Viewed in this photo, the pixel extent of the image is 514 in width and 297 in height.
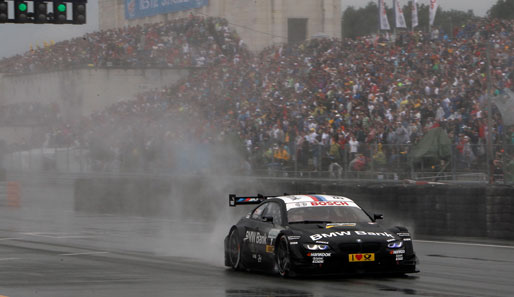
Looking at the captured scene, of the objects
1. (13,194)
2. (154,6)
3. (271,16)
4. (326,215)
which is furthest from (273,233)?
(154,6)

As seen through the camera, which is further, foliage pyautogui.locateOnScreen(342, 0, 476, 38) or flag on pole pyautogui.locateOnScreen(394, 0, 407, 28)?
flag on pole pyautogui.locateOnScreen(394, 0, 407, 28)

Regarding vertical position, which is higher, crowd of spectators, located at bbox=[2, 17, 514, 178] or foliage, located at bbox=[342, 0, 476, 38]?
foliage, located at bbox=[342, 0, 476, 38]

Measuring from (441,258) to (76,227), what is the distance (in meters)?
11.1

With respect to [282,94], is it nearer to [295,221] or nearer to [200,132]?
[200,132]

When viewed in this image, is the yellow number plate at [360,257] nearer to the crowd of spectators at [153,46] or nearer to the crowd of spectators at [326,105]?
the crowd of spectators at [326,105]

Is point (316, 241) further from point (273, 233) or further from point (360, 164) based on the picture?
point (360, 164)

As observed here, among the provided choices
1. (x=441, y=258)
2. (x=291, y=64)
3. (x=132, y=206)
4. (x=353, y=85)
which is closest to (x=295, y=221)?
(x=441, y=258)

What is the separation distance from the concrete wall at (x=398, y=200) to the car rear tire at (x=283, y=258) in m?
6.27

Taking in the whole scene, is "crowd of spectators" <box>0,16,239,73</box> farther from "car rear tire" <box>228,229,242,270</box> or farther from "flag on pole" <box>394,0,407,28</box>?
"car rear tire" <box>228,229,242,270</box>

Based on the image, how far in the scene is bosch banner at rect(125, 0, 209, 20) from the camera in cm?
5450

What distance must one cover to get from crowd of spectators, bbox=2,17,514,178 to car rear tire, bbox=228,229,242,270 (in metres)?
6.60

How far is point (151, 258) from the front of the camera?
1459 cm

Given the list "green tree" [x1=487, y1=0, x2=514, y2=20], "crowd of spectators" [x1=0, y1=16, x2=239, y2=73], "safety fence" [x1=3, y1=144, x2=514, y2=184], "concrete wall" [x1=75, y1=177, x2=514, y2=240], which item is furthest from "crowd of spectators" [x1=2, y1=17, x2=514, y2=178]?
"green tree" [x1=487, y1=0, x2=514, y2=20]

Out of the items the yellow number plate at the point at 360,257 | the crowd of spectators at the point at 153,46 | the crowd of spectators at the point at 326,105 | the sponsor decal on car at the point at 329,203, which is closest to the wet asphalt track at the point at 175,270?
the yellow number plate at the point at 360,257
